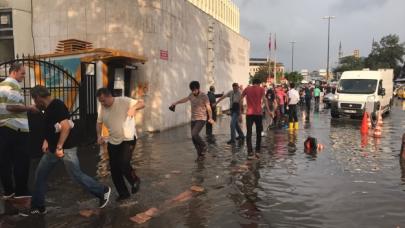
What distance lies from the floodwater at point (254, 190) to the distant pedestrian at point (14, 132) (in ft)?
2.05

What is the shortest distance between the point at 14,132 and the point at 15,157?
1.15 ft

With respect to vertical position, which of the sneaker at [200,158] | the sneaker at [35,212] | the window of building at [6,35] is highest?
the window of building at [6,35]

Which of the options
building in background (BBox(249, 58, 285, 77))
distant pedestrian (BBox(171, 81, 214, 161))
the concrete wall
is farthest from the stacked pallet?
building in background (BBox(249, 58, 285, 77))

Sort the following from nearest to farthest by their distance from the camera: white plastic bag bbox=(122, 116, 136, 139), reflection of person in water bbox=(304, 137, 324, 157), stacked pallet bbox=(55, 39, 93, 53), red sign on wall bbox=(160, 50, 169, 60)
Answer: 1. white plastic bag bbox=(122, 116, 136, 139)
2. reflection of person in water bbox=(304, 137, 324, 157)
3. stacked pallet bbox=(55, 39, 93, 53)
4. red sign on wall bbox=(160, 50, 169, 60)

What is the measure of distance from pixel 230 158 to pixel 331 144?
378 centimetres

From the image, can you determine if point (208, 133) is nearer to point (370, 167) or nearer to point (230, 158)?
point (230, 158)

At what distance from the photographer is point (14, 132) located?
20.2ft

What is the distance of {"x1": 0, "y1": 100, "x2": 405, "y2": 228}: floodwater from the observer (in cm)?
561

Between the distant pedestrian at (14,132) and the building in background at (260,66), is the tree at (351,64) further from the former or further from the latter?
the distant pedestrian at (14,132)

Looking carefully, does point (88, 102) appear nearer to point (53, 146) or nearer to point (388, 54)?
point (53, 146)

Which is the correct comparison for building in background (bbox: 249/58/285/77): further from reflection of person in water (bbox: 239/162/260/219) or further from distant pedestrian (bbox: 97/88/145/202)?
distant pedestrian (bbox: 97/88/145/202)

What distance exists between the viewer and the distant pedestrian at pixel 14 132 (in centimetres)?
610

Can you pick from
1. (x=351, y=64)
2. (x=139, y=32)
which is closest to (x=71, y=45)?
(x=139, y=32)

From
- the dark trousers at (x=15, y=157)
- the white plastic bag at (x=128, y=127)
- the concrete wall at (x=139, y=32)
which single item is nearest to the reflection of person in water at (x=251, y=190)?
the white plastic bag at (x=128, y=127)
